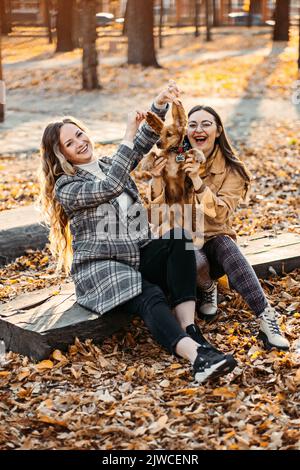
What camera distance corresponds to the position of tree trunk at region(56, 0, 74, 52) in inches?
850

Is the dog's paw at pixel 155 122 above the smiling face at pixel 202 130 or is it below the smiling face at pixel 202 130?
above

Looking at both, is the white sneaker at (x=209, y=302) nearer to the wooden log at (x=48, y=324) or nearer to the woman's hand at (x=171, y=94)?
the wooden log at (x=48, y=324)

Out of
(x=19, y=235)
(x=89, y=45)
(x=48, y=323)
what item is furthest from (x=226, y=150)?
(x=89, y=45)

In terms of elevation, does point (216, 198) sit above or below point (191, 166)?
below

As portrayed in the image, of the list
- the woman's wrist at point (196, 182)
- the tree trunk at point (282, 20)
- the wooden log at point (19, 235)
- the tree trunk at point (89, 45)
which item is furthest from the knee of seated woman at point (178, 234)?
the tree trunk at point (282, 20)

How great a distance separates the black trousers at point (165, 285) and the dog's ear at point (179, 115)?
58cm

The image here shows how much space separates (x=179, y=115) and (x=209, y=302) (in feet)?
3.62

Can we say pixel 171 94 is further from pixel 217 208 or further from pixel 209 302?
pixel 209 302

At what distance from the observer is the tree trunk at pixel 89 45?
13844 mm

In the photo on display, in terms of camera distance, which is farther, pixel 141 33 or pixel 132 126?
pixel 141 33

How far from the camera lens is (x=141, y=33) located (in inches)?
691

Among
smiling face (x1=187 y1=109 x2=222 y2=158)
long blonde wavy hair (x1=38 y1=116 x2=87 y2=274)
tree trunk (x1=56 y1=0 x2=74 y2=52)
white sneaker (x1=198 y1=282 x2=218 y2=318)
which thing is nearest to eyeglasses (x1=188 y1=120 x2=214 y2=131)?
smiling face (x1=187 y1=109 x2=222 y2=158)

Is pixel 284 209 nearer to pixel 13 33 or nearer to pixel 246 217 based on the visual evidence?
pixel 246 217

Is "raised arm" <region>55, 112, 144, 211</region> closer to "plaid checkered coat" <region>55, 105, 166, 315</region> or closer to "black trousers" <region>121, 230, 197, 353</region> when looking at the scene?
"plaid checkered coat" <region>55, 105, 166, 315</region>
